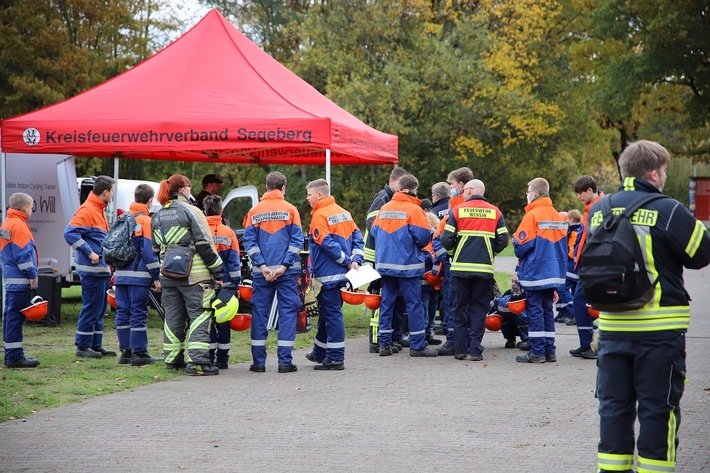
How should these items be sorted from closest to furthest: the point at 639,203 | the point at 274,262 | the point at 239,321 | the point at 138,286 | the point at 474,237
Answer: the point at 639,203 → the point at 274,262 → the point at 239,321 → the point at 138,286 → the point at 474,237

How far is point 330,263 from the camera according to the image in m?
10.4

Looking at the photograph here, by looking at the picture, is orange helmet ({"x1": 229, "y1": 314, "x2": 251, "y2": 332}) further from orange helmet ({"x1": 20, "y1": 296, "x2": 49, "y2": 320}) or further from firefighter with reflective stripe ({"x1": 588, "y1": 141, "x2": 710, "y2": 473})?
firefighter with reflective stripe ({"x1": 588, "y1": 141, "x2": 710, "y2": 473})

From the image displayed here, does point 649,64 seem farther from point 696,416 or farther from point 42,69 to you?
point 696,416

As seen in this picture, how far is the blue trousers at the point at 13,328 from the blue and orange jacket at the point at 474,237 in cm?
475

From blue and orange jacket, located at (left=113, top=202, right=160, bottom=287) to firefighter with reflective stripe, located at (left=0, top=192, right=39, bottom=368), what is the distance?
96 cm

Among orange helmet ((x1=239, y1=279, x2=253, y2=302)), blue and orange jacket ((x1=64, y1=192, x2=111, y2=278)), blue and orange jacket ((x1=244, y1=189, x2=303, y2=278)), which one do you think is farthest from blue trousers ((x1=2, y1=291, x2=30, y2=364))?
blue and orange jacket ((x1=244, y1=189, x2=303, y2=278))

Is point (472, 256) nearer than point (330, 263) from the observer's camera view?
No

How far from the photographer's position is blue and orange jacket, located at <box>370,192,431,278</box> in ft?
36.4

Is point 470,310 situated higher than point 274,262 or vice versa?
point 274,262

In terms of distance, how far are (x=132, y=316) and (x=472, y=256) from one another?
151 inches

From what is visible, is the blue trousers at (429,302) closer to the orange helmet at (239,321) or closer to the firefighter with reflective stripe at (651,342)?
the orange helmet at (239,321)

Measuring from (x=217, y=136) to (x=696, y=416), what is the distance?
691cm

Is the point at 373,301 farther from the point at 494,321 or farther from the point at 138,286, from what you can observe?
the point at 138,286

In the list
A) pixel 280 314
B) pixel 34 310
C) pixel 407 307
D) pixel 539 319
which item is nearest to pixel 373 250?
pixel 407 307
